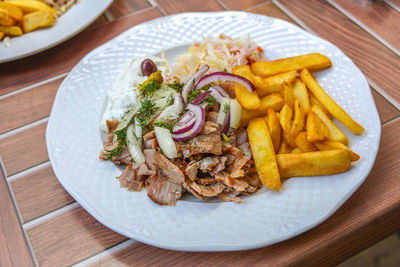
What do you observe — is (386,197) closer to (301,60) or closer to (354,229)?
(354,229)

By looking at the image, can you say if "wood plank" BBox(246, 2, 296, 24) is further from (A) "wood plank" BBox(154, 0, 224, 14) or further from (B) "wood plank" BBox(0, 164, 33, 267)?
(B) "wood plank" BBox(0, 164, 33, 267)

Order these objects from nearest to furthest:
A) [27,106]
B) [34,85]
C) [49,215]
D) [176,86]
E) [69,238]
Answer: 1. [69,238]
2. [49,215]
3. [176,86]
4. [27,106]
5. [34,85]

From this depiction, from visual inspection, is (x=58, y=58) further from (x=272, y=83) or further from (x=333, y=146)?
(x=333, y=146)

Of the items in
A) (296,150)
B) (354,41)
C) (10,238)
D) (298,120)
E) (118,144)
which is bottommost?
(10,238)

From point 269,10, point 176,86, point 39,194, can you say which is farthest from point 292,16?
point 39,194

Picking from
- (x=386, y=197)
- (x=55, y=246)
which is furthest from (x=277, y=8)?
(x=55, y=246)

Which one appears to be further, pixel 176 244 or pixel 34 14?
pixel 34 14

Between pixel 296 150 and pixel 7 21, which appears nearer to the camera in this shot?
pixel 296 150

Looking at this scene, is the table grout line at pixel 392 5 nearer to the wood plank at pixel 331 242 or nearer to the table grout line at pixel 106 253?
the wood plank at pixel 331 242

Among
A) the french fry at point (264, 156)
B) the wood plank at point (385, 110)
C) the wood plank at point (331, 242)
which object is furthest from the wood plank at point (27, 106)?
the wood plank at point (385, 110)
